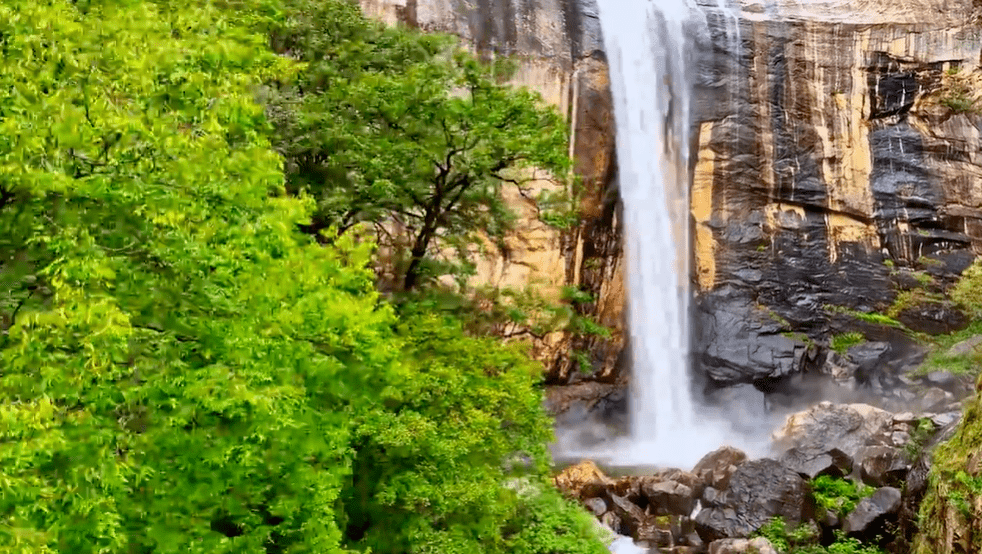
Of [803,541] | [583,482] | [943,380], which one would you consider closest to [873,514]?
[803,541]

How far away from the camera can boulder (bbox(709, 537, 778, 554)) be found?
12336mm

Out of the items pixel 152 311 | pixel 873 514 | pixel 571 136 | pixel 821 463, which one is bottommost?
pixel 873 514

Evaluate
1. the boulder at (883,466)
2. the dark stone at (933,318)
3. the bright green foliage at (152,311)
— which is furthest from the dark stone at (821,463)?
the dark stone at (933,318)

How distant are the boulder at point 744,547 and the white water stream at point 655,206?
32.9 feet

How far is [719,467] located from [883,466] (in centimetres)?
304

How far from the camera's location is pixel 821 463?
592 inches

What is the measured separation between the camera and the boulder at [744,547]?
12336 mm

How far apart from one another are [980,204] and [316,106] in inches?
863

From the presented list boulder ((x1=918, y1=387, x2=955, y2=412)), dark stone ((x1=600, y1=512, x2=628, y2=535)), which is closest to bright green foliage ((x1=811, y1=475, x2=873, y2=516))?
dark stone ((x1=600, y1=512, x2=628, y2=535))

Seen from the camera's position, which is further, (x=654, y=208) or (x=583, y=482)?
(x=654, y=208)

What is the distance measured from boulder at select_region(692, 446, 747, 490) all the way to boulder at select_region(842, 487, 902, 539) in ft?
7.93

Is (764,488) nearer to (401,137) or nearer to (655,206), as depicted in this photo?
(401,137)

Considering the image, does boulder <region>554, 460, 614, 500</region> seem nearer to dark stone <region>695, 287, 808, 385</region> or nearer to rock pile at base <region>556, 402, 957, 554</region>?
rock pile at base <region>556, 402, 957, 554</region>

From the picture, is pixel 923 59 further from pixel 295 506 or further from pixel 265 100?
pixel 295 506
